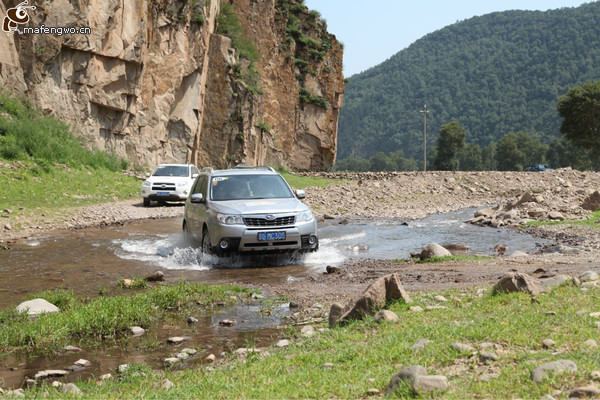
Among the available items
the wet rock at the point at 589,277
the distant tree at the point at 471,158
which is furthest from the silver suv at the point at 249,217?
the distant tree at the point at 471,158

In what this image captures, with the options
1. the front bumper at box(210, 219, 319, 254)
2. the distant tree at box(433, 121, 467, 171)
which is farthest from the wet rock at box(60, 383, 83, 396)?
the distant tree at box(433, 121, 467, 171)

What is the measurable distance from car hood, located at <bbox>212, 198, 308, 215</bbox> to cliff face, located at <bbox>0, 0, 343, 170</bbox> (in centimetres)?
2039

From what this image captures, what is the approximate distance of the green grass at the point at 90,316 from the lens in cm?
566

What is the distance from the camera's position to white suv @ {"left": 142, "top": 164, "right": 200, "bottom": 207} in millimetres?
23656

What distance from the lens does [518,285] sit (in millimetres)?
6230

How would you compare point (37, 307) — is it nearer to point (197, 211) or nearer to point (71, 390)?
point (71, 390)

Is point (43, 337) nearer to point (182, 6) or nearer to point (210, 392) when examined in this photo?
point (210, 392)

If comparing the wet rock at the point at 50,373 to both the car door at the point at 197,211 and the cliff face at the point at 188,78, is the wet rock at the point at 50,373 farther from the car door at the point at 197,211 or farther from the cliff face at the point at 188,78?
the cliff face at the point at 188,78

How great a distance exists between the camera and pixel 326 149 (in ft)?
204

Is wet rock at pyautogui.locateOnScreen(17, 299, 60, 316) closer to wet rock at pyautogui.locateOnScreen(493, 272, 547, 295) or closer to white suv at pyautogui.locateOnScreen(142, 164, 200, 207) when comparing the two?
wet rock at pyautogui.locateOnScreen(493, 272, 547, 295)

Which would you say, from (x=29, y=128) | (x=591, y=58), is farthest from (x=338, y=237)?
(x=591, y=58)

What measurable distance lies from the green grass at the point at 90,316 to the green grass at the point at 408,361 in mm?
1356

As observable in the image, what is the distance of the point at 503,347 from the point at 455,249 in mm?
9886

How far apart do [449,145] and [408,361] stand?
87.6 metres
